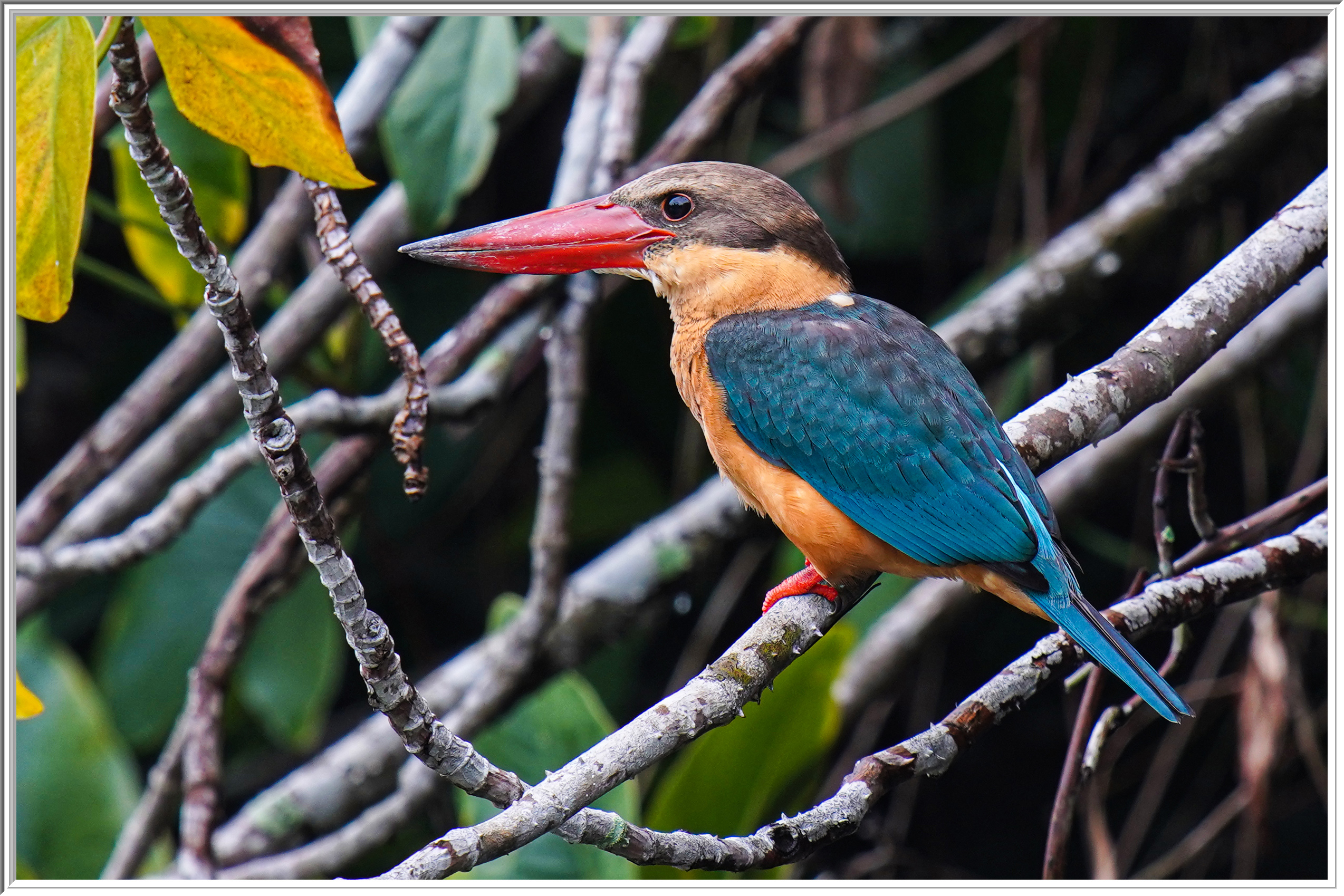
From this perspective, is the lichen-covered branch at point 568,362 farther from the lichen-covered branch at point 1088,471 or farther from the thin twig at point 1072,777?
the thin twig at point 1072,777

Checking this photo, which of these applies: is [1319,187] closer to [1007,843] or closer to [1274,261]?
[1274,261]

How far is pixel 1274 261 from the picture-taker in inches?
57.6

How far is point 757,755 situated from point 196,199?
1.43 metres

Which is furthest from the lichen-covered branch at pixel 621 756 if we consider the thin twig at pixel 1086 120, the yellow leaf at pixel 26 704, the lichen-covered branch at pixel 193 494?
the thin twig at pixel 1086 120

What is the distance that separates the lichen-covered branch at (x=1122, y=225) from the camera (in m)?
2.38

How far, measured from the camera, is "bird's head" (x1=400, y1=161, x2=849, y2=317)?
5.48 feet

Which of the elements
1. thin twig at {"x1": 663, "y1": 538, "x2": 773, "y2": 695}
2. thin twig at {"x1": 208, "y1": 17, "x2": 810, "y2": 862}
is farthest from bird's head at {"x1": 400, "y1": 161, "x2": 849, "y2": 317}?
thin twig at {"x1": 663, "y1": 538, "x2": 773, "y2": 695}

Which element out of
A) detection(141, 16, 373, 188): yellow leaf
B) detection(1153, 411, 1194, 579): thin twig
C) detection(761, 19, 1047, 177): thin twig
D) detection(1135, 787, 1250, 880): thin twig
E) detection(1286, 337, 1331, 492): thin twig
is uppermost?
detection(761, 19, 1047, 177): thin twig

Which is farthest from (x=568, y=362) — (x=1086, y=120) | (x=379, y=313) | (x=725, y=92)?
(x=1086, y=120)

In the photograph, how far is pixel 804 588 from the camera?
1542 mm

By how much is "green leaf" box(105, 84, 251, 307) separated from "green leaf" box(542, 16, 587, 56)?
0.65m

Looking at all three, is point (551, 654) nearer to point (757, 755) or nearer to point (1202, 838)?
point (757, 755)

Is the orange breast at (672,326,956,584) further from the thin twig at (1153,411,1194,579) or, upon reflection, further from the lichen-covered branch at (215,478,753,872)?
the lichen-covered branch at (215,478,753,872)
